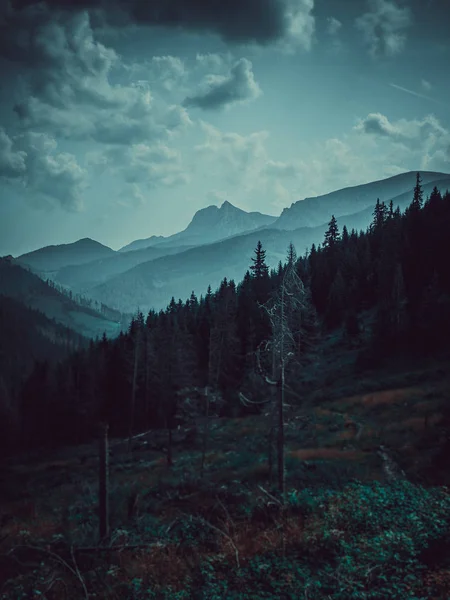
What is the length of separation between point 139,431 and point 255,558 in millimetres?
44621

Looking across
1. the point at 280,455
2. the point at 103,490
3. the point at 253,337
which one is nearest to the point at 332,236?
the point at 253,337

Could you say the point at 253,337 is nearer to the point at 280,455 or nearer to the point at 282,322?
the point at 282,322

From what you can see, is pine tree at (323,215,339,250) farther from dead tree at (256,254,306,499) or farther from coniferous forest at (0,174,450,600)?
dead tree at (256,254,306,499)

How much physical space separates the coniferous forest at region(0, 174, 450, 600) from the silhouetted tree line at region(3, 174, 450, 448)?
307mm

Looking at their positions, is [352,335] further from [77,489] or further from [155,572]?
[155,572]

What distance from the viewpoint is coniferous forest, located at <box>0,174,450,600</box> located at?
339 inches

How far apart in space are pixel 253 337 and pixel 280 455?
4149 centimetres

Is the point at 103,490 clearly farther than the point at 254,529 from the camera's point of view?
Yes

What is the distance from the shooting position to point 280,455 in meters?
13.5

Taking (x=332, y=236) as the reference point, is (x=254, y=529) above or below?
below

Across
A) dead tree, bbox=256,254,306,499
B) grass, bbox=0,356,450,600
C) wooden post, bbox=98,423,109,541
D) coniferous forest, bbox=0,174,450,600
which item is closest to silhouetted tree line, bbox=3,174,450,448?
coniferous forest, bbox=0,174,450,600

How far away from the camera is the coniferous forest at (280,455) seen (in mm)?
8602

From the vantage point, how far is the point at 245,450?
2817 cm

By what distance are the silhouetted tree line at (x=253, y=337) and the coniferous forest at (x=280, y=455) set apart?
31 centimetres
